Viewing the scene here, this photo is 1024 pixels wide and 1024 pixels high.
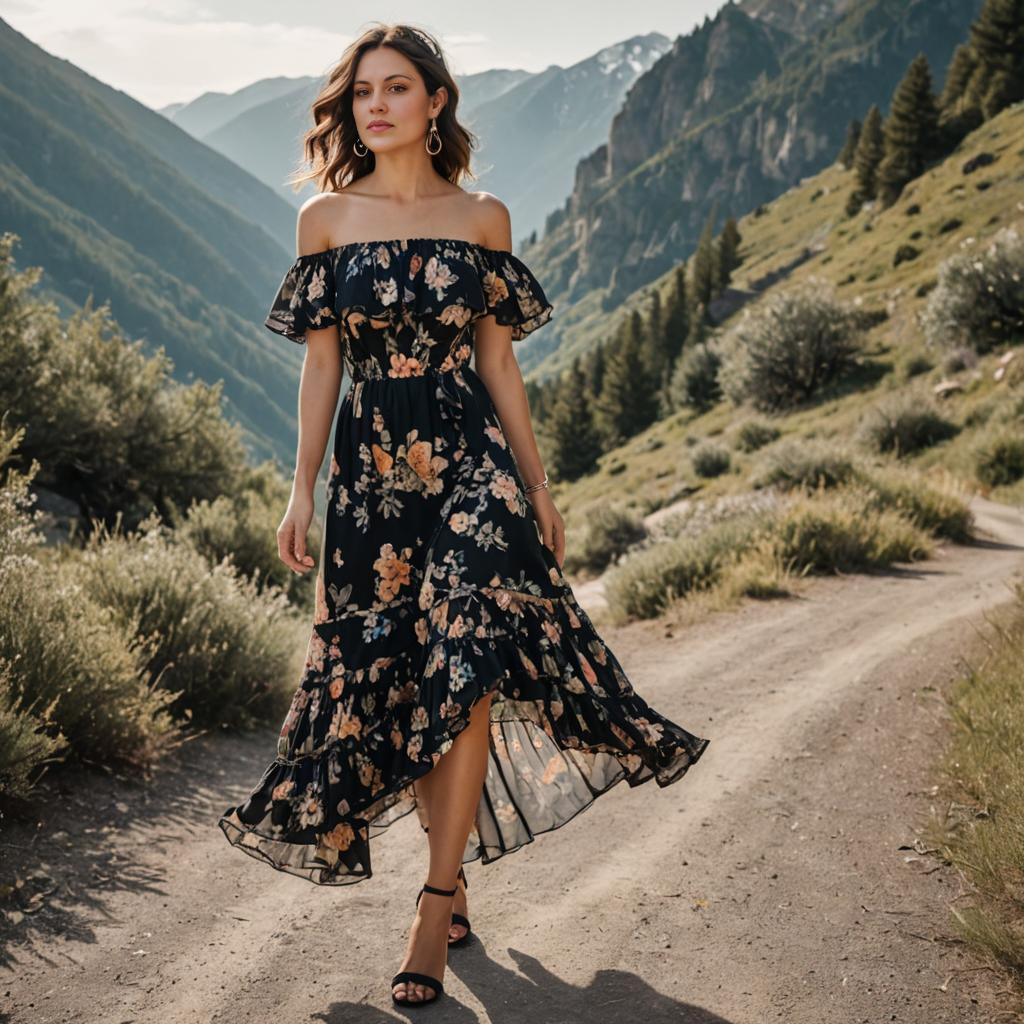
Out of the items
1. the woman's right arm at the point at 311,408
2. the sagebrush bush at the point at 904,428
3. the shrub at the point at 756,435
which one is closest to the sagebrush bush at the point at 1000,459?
the sagebrush bush at the point at 904,428

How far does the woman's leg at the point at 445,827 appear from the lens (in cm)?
291

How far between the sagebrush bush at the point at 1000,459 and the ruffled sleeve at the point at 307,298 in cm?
1570

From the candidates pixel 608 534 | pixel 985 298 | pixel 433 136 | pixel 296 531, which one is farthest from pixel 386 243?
pixel 985 298

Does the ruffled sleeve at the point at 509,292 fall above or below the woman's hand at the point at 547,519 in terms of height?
above

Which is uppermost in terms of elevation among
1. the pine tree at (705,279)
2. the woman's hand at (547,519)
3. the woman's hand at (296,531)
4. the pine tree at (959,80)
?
the pine tree at (959,80)

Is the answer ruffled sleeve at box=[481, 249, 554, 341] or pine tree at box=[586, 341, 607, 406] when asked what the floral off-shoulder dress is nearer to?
ruffled sleeve at box=[481, 249, 554, 341]

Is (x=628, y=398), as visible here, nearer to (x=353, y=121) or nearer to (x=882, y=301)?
(x=882, y=301)

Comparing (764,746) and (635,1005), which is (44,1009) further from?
(764,746)

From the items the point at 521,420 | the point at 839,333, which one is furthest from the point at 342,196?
the point at 839,333

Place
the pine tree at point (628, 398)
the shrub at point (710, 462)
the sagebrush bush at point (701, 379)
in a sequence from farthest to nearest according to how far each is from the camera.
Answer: the pine tree at point (628, 398), the sagebrush bush at point (701, 379), the shrub at point (710, 462)

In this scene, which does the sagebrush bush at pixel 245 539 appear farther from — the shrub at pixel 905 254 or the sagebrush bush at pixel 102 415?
the shrub at pixel 905 254

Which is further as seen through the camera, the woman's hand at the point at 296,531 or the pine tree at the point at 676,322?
the pine tree at the point at 676,322

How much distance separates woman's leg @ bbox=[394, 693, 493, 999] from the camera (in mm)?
2908

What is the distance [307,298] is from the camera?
3369 mm
